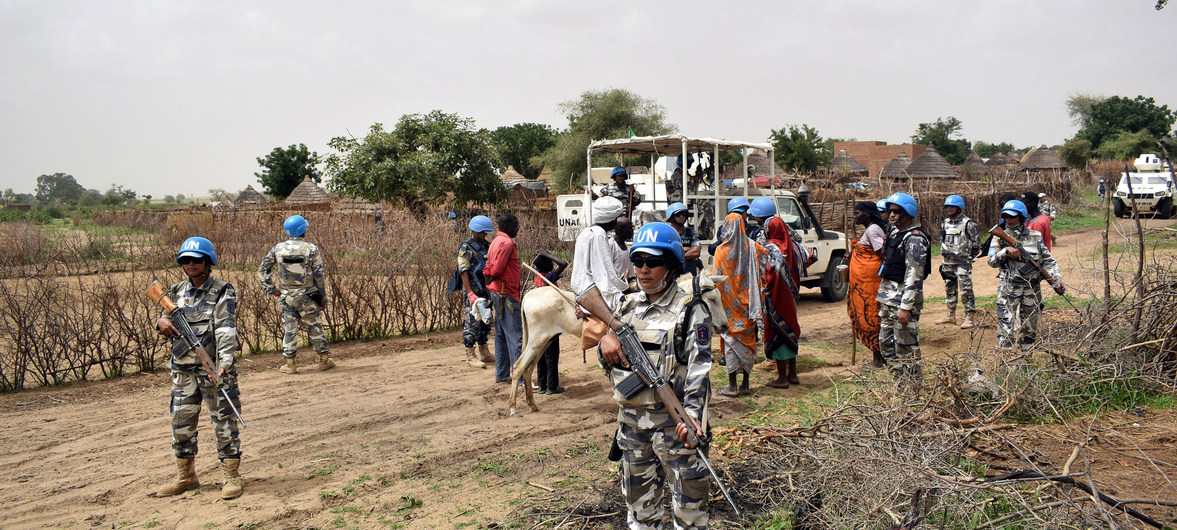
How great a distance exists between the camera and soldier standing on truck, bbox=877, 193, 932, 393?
584cm

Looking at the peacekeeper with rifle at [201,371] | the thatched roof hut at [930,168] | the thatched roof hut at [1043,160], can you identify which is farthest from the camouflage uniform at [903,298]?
the thatched roof hut at [1043,160]

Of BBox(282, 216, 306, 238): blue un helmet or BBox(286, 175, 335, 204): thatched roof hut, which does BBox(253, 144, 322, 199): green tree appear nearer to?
BBox(286, 175, 335, 204): thatched roof hut

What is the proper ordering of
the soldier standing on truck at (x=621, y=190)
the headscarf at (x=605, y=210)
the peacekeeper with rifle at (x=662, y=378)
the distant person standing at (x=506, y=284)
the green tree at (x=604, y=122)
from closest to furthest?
1. the peacekeeper with rifle at (x=662, y=378)
2. the headscarf at (x=605, y=210)
3. the distant person standing at (x=506, y=284)
4. the soldier standing on truck at (x=621, y=190)
5. the green tree at (x=604, y=122)

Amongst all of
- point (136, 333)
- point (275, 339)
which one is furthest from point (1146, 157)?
point (136, 333)

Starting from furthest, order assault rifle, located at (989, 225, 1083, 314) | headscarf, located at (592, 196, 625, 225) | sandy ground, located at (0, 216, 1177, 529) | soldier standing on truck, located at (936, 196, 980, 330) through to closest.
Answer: soldier standing on truck, located at (936, 196, 980, 330), assault rifle, located at (989, 225, 1083, 314), headscarf, located at (592, 196, 625, 225), sandy ground, located at (0, 216, 1177, 529)

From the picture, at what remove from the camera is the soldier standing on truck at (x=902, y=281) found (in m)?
5.84

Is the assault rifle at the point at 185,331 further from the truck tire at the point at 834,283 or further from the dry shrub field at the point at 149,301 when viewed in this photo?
the truck tire at the point at 834,283

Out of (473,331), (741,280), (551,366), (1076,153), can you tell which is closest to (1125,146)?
(1076,153)

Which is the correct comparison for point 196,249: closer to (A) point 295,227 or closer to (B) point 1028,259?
(A) point 295,227

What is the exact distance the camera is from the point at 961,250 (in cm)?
895

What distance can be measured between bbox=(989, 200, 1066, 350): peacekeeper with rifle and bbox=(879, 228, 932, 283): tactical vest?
97 centimetres

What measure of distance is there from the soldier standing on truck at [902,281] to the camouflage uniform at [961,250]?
3189mm

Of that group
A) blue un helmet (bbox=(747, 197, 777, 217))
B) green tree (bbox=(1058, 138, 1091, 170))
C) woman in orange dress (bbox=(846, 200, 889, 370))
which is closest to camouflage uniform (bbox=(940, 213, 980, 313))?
woman in orange dress (bbox=(846, 200, 889, 370))

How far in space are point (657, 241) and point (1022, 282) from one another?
4.92 metres
